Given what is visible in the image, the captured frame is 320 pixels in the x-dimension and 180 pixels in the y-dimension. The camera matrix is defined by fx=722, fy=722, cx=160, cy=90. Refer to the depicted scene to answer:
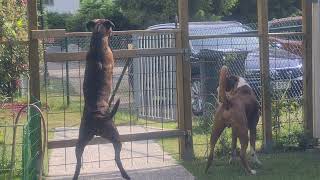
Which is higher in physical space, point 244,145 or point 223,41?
point 223,41

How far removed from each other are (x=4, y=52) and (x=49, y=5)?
4257cm

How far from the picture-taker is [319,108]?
35.7ft

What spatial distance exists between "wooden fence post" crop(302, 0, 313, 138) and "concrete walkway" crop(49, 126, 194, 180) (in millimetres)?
2342

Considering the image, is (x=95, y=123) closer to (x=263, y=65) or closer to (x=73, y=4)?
(x=263, y=65)

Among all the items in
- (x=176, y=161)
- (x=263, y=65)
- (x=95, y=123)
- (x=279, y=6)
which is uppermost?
Answer: (x=279, y=6)

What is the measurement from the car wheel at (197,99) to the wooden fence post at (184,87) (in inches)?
39.2

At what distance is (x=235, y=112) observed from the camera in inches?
366

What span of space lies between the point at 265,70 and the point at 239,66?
0.86 meters

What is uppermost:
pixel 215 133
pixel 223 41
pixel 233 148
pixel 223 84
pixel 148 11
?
pixel 148 11

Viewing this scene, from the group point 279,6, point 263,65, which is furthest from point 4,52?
point 279,6

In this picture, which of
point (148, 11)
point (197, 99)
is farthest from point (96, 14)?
point (197, 99)

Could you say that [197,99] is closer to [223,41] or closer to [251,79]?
[251,79]

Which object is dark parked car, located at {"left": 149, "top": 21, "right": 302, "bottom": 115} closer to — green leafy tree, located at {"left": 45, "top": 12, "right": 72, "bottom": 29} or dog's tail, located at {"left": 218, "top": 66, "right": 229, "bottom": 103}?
dog's tail, located at {"left": 218, "top": 66, "right": 229, "bottom": 103}

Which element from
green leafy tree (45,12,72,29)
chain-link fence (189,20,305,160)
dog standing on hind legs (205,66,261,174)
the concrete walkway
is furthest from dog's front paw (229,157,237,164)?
green leafy tree (45,12,72,29)
